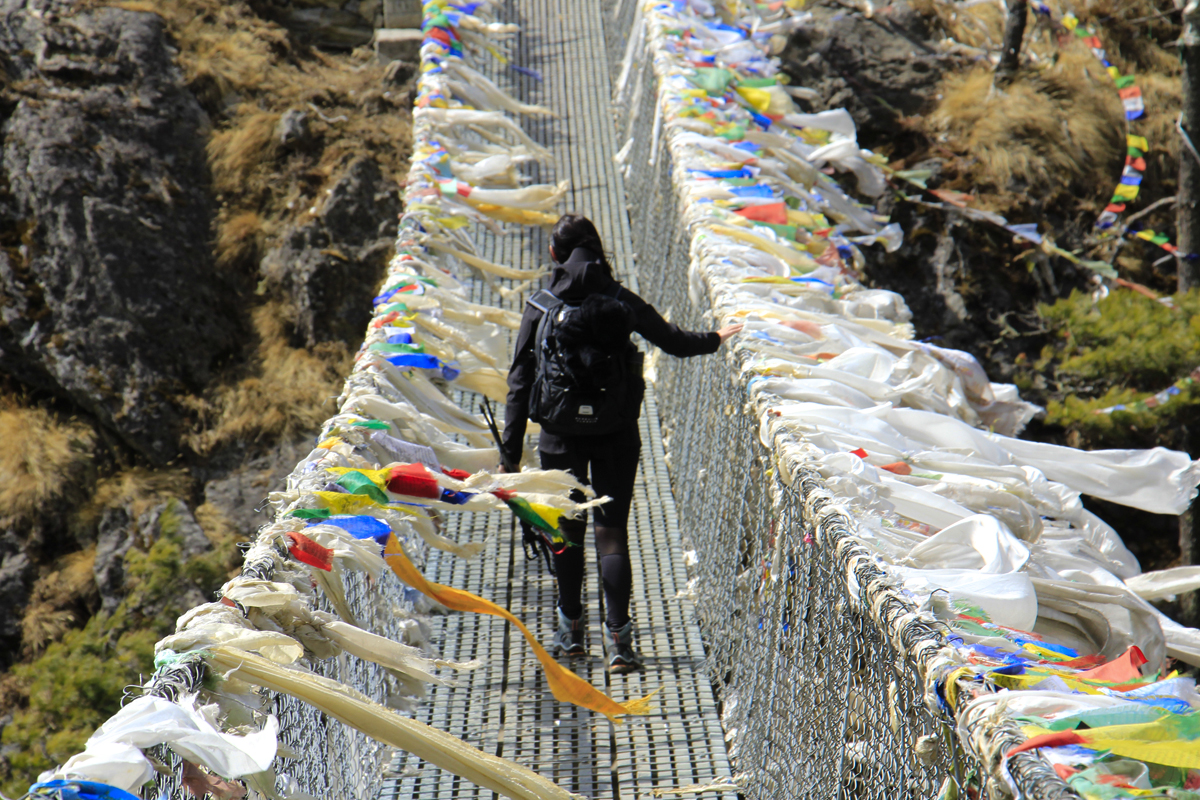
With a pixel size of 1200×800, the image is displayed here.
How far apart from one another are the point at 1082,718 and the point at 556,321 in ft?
5.60

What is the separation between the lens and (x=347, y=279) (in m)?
9.16

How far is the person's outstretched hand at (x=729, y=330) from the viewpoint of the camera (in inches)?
113

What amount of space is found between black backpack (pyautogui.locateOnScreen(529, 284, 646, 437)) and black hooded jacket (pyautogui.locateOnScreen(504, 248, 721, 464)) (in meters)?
0.04

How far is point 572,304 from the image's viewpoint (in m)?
2.69

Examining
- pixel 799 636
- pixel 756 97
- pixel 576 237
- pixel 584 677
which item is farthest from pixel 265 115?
pixel 799 636

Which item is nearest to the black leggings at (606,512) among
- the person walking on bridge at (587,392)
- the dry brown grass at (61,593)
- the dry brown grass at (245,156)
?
the person walking on bridge at (587,392)

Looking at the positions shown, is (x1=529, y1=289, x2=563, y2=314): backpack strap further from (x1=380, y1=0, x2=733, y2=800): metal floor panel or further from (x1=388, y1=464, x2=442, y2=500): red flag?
(x1=380, y1=0, x2=733, y2=800): metal floor panel

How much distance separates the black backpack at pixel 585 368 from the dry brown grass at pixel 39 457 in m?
7.45

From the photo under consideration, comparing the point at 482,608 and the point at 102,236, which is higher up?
the point at 102,236

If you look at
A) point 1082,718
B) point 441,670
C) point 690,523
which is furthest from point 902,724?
point 690,523

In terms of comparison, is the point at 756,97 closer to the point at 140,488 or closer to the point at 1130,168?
the point at 1130,168

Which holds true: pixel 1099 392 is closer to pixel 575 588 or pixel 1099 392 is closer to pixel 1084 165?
pixel 1084 165

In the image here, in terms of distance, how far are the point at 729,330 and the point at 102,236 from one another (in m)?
8.17

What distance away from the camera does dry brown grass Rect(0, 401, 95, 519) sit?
851 cm
